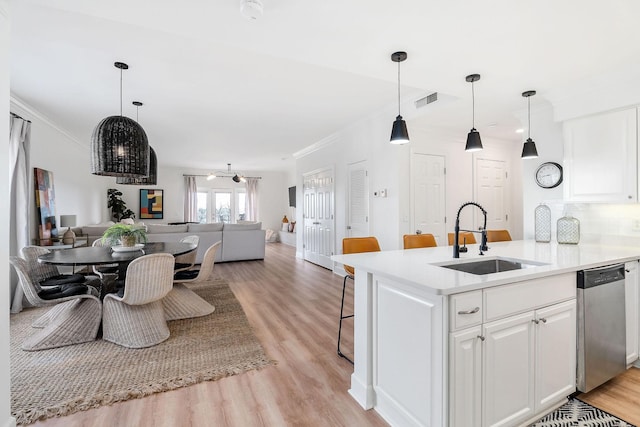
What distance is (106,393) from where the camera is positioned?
6.61ft

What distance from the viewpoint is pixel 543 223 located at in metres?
3.33

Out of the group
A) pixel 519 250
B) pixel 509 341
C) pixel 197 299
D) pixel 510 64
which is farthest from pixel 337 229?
pixel 509 341

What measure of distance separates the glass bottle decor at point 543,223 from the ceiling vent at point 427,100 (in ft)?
5.57

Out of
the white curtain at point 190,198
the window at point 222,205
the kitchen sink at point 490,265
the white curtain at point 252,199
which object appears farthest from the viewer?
the white curtain at point 252,199

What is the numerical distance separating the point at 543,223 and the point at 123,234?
15.0 feet

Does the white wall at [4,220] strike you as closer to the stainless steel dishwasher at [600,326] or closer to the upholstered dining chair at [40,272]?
the upholstered dining chair at [40,272]

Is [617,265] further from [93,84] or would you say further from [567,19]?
[93,84]

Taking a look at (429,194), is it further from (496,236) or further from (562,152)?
(562,152)

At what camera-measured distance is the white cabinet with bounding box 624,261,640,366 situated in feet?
7.41

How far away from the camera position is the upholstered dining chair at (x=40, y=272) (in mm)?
3014

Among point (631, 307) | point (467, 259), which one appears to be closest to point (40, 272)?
point (467, 259)

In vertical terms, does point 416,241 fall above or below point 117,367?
above

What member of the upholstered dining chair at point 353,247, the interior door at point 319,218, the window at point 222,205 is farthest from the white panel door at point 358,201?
the window at point 222,205

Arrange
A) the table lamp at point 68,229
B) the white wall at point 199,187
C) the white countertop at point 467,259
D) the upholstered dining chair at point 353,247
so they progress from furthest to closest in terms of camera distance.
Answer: the white wall at point 199,187
the table lamp at point 68,229
the upholstered dining chair at point 353,247
the white countertop at point 467,259
